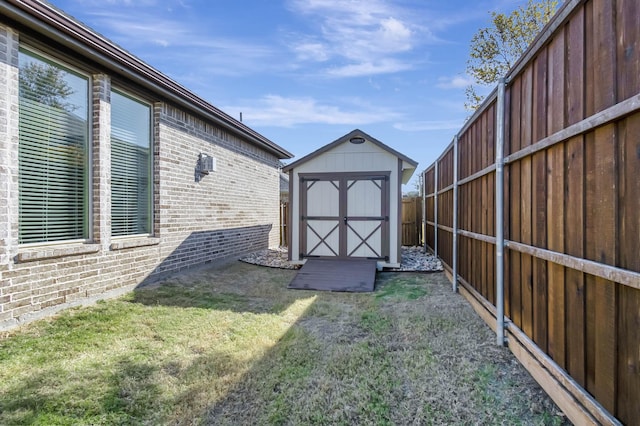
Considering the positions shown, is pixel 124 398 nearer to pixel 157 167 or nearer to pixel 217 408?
pixel 217 408

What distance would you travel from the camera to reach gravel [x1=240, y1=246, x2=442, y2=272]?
22.7ft

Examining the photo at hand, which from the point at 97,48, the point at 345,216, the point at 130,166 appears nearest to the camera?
the point at 97,48

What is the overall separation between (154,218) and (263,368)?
3910 mm

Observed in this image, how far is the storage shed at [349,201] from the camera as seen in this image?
7.00 meters

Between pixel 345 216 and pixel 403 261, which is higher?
pixel 345 216

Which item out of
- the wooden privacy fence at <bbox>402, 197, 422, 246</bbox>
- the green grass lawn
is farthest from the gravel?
the green grass lawn

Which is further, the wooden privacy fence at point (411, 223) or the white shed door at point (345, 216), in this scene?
the wooden privacy fence at point (411, 223)

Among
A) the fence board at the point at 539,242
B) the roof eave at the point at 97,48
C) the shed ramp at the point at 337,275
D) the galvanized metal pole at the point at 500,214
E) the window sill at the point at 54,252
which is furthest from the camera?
the shed ramp at the point at 337,275

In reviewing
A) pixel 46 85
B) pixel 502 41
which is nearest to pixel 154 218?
pixel 46 85

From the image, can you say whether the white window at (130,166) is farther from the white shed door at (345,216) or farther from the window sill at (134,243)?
the white shed door at (345,216)

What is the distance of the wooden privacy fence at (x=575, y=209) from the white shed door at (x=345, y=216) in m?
3.75

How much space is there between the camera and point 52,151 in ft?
13.2

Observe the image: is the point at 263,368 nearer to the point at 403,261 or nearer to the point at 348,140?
the point at 348,140

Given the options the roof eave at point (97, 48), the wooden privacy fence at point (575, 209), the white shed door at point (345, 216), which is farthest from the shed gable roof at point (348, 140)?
the wooden privacy fence at point (575, 209)
